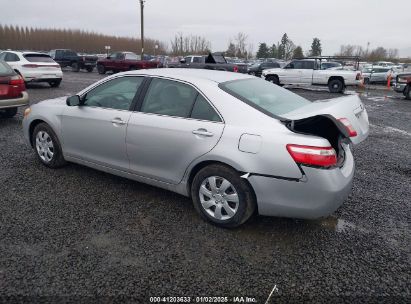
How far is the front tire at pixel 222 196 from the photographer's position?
300cm

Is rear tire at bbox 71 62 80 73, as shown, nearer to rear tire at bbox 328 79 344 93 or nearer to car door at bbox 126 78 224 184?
rear tire at bbox 328 79 344 93

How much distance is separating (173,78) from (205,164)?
1058 mm

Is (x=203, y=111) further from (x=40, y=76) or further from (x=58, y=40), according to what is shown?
(x=58, y=40)

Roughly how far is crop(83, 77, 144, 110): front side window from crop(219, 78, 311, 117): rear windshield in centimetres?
113

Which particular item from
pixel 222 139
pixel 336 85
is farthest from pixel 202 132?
pixel 336 85

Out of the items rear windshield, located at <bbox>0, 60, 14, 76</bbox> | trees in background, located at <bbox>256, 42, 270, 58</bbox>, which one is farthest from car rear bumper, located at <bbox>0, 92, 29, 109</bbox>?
trees in background, located at <bbox>256, 42, 270, 58</bbox>

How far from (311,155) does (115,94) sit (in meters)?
2.47

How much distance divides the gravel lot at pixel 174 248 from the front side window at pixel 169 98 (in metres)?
1.07

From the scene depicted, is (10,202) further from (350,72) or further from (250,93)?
(350,72)

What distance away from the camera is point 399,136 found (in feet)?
24.4

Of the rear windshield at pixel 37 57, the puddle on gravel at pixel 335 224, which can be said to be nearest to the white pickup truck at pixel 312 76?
the rear windshield at pixel 37 57

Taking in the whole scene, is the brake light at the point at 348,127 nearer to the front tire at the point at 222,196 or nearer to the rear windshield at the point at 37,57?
the front tire at the point at 222,196

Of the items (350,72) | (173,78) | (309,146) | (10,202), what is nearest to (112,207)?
(10,202)

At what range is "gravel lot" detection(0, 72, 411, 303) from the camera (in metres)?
2.41
